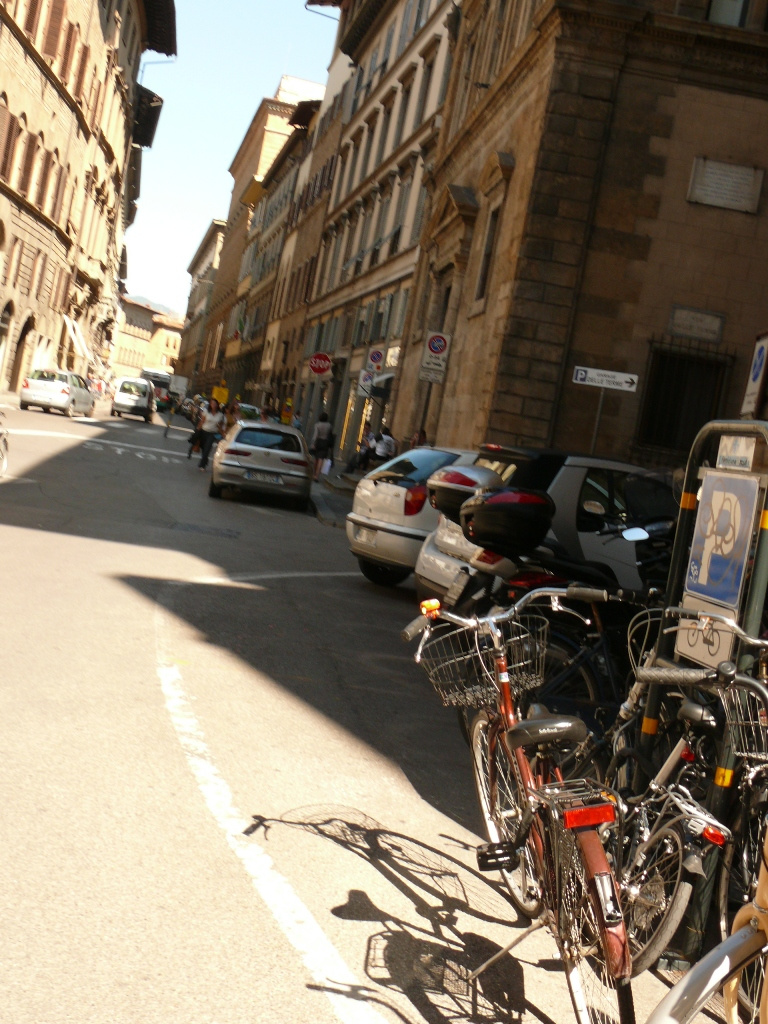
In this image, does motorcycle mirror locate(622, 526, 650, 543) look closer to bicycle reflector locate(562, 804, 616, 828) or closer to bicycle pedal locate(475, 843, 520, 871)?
bicycle pedal locate(475, 843, 520, 871)

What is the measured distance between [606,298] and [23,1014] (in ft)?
61.6

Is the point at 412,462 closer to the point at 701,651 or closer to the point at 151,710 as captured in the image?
the point at 151,710

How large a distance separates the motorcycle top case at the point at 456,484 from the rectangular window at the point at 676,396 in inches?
493

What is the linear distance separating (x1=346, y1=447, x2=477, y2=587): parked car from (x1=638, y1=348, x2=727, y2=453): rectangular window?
836 centimetres

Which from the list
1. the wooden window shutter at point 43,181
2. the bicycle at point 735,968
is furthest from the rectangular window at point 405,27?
the bicycle at point 735,968

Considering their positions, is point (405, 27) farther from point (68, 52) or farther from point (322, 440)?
point (322, 440)

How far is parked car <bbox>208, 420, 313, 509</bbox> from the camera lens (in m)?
22.9

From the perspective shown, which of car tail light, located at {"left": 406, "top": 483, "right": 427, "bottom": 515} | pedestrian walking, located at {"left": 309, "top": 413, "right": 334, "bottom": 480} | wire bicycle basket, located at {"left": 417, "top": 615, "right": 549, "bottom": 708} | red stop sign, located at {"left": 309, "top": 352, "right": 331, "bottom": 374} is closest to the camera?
wire bicycle basket, located at {"left": 417, "top": 615, "right": 549, "bottom": 708}

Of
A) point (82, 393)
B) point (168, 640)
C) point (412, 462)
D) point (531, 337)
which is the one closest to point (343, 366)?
point (82, 393)

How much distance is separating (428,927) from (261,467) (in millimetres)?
18940

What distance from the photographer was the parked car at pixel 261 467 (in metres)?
22.9

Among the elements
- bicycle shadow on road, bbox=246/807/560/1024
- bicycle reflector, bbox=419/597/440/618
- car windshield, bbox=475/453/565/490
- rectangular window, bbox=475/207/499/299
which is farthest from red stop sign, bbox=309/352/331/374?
bicycle reflector, bbox=419/597/440/618

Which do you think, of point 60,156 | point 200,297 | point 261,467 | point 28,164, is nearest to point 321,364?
point 261,467

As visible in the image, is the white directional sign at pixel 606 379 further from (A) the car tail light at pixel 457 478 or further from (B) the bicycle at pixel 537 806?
(B) the bicycle at pixel 537 806
